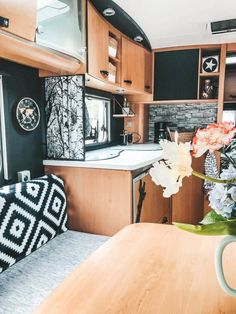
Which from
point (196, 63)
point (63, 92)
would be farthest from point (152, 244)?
point (196, 63)

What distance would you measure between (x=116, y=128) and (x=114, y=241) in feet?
8.46

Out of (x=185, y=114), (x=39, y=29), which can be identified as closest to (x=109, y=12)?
(x=39, y=29)

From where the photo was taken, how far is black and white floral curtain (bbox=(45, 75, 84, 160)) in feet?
6.76

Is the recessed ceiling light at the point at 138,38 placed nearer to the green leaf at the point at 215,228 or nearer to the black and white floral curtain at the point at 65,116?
the black and white floral curtain at the point at 65,116

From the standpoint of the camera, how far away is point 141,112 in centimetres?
368

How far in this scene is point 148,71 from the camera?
3451mm

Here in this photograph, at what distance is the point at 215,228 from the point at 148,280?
325 mm

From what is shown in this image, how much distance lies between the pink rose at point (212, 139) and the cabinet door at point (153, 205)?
144 cm

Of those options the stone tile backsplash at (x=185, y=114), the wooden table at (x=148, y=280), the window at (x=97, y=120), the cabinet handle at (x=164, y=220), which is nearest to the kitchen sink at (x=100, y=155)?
the window at (x=97, y=120)

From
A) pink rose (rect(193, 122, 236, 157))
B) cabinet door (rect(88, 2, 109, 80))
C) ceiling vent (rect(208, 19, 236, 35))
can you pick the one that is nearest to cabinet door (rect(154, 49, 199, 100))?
ceiling vent (rect(208, 19, 236, 35))

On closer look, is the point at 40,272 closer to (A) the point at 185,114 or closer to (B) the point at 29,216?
(B) the point at 29,216

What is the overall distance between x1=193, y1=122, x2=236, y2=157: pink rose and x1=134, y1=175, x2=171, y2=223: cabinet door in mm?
1445

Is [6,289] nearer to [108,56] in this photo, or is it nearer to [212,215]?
[212,215]

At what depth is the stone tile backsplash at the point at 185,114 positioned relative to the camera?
3.66m
